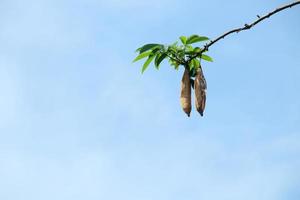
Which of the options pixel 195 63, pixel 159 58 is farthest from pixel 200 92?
pixel 159 58

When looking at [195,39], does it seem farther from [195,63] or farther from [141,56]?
[141,56]

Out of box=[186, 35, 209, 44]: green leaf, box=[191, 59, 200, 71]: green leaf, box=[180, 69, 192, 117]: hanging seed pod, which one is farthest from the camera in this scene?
box=[186, 35, 209, 44]: green leaf

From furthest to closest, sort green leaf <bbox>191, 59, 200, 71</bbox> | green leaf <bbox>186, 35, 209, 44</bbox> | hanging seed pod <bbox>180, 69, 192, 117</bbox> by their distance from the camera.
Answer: green leaf <bbox>186, 35, 209, 44</bbox> → green leaf <bbox>191, 59, 200, 71</bbox> → hanging seed pod <bbox>180, 69, 192, 117</bbox>

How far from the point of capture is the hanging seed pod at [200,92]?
378 centimetres

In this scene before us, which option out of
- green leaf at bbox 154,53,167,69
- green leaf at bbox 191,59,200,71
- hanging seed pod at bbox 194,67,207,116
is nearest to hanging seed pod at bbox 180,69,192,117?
hanging seed pod at bbox 194,67,207,116

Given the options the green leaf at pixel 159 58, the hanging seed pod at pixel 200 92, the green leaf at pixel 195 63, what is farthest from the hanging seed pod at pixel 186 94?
the green leaf at pixel 159 58

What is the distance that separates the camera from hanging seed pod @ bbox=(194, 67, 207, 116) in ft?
12.4

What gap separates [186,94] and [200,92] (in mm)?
109

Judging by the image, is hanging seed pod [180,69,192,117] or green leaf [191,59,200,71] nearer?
hanging seed pod [180,69,192,117]

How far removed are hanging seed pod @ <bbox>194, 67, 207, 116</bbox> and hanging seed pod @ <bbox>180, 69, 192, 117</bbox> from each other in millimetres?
60

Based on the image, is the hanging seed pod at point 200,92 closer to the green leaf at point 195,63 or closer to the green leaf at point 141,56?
the green leaf at point 195,63

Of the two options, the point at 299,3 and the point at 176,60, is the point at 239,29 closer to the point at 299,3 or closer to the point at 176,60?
the point at 299,3

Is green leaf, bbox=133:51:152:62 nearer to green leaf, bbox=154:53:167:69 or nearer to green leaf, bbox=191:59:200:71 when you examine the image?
green leaf, bbox=154:53:167:69

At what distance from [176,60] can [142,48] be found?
326 mm
